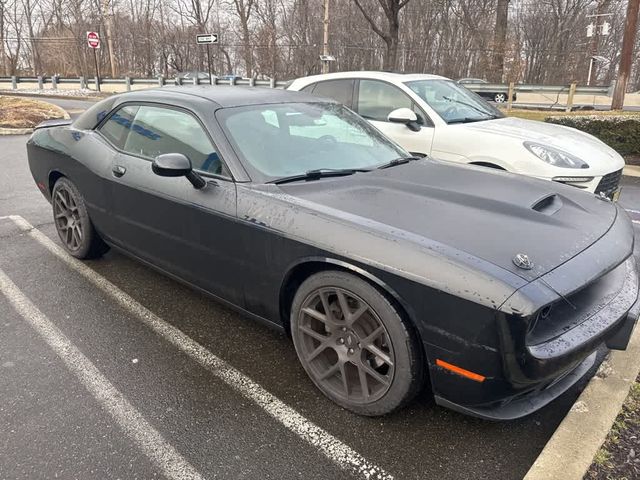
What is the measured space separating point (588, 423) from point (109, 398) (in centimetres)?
231

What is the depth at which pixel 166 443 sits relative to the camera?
2238 mm

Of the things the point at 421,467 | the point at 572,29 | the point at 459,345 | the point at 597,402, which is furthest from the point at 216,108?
the point at 572,29

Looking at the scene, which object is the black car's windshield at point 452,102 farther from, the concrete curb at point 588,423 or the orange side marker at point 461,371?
the orange side marker at point 461,371

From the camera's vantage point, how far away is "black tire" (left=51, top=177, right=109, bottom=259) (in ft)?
13.4

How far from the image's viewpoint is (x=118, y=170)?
3.54 m

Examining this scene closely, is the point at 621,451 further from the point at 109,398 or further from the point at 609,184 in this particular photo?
the point at 609,184

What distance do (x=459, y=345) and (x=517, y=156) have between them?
3.42m

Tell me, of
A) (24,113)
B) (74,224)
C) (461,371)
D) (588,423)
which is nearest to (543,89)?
(24,113)

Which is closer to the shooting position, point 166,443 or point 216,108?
point 166,443

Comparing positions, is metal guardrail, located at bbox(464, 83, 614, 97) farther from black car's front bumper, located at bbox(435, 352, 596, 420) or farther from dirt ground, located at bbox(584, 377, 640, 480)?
black car's front bumper, located at bbox(435, 352, 596, 420)

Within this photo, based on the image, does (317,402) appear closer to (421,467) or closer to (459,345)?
(421,467)

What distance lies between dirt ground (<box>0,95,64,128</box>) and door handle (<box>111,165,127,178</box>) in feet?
36.2

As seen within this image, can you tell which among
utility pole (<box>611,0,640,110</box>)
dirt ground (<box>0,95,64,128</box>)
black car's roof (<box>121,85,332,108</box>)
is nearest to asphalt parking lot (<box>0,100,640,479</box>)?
black car's roof (<box>121,85,332,108</box>)

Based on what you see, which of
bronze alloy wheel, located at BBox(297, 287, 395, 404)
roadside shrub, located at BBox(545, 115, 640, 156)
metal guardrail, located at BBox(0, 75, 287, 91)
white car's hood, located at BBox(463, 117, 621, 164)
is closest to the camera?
bronze alloy wheel, located at BBox(297, 287, 395, 404)
